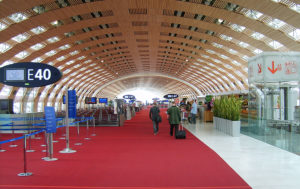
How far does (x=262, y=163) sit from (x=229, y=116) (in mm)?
6058

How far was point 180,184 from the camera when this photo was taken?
505 cm

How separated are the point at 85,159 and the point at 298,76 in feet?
29.2

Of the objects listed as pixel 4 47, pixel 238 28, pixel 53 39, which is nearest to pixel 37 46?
pixel 53 39

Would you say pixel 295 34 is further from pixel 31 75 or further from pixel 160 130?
pixel 31 75

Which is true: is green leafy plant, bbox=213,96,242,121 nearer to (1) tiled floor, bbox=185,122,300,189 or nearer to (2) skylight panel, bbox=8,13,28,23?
(1) tiled floor, bbox=185,122,300,189

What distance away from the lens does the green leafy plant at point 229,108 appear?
40.1 ft

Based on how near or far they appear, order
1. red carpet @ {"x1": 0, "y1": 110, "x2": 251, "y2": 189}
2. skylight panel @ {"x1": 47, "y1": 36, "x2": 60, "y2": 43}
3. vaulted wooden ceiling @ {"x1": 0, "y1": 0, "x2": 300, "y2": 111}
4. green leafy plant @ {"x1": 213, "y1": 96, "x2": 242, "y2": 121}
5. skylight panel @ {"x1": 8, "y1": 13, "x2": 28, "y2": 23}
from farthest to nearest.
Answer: skylight panel @ {"x1": 47, "y1": 36, "x2": 60, "y2": 43} < skylight panel @ {"x1": 8, "y1": 13, "x2": 28, "y2": 23} < vaulted wooden ceiling @ {"x1": 0, "y1": 0, "x2": 300, "y2": 111} < green leafy plant @ {"x1": 213, "y1": 96, "x2": 242, "y2": 121} < red carpet @ {"x1": 0, "y1": 110, "x2": 251, "y2": 189}

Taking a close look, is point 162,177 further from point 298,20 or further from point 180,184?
point 298,20

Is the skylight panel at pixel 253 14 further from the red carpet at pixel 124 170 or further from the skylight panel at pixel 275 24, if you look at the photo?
the red carpet at pixel 124 170

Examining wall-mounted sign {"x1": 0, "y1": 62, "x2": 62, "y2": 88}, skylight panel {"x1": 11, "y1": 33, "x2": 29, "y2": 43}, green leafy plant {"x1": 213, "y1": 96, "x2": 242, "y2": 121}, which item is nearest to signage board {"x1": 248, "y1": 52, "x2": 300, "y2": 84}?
green leafy plant {"x1": 213, "y1": 96, "x2": 242, "y2": 121}

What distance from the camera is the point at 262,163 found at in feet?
22.2

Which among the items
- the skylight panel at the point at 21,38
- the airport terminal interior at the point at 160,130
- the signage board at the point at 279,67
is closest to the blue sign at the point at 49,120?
the airport terminal interior at the point at 160,130

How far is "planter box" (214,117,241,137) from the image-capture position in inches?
477

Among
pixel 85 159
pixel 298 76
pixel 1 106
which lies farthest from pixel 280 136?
pixel 1 106
